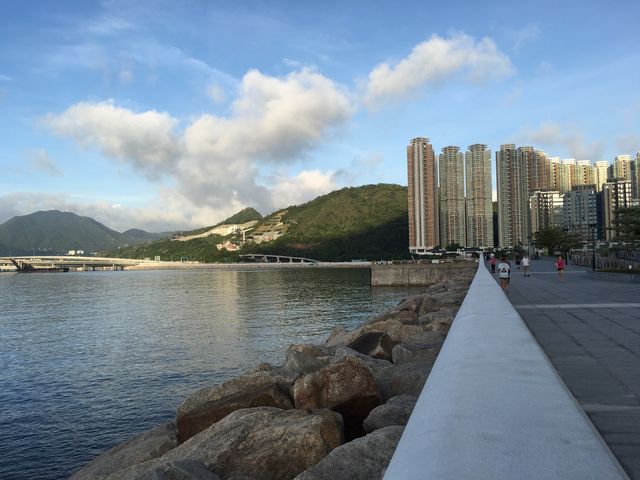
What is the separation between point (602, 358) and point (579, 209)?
11274 cm

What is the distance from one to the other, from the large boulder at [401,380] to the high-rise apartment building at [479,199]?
127 meters

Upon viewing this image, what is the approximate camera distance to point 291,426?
5.44 m

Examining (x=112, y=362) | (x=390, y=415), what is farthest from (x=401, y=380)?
(x=112, y=362)

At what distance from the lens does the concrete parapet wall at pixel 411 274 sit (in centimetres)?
6369

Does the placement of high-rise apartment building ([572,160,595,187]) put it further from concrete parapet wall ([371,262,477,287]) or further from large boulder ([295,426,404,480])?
large boulder ([295,426,404,480])

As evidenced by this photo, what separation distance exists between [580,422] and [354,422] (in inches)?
209

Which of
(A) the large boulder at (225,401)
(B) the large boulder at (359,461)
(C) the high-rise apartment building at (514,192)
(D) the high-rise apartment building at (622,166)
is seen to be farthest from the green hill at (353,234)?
(B) the large boulder at (359,461)

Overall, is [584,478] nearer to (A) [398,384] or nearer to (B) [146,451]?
(A) [398,384]

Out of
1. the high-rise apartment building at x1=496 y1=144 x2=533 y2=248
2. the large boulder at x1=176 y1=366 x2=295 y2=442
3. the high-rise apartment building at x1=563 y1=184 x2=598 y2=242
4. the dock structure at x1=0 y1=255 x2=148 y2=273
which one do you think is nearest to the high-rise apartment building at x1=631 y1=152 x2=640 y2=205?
the high-rise apartment building at x1=563 y1=184 x2=598 y2=242

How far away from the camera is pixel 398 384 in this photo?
7.63m

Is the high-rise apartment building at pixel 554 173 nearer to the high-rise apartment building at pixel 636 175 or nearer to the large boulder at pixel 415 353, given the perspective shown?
the high-rise apartment building at pixel 636 175

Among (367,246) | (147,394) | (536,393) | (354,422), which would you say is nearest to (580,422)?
(536,393)

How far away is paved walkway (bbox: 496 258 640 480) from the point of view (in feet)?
11.4

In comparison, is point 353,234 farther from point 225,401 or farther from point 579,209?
point 225,401
